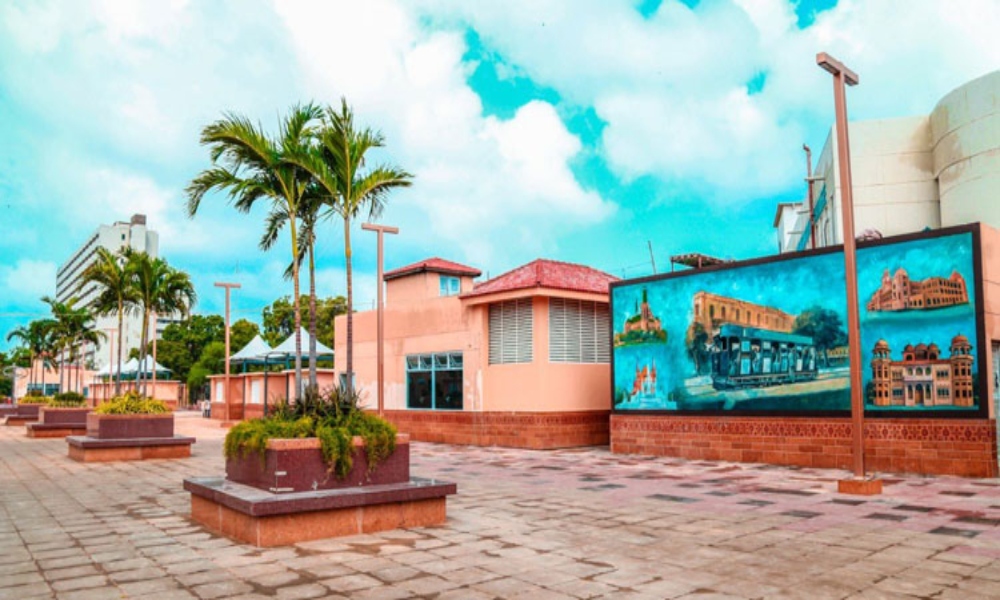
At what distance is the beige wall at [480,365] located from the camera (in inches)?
690

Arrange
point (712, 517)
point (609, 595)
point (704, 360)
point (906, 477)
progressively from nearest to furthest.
→ point (609, 595)
point (712, 517)
point (906, 477)
point (704, 360)

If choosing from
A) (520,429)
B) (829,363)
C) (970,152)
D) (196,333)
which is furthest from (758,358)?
(196,333)

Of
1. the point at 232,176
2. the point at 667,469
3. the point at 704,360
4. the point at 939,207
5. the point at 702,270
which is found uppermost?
the point at 939,207

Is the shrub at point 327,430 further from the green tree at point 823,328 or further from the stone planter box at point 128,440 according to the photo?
the stone planter box at point 128,440

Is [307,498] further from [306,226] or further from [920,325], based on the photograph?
[920,325]

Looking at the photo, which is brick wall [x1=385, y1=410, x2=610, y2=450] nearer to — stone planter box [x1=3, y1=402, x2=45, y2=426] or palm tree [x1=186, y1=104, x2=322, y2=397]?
palm tree [x1=186, y1=104, x2=322, y2=397]

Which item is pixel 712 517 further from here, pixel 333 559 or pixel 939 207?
pixel 939 207

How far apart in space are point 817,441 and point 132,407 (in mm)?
13737

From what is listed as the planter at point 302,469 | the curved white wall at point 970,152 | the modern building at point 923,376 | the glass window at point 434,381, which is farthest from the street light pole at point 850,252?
the curved white wall at point 970,152

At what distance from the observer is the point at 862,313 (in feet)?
40.5

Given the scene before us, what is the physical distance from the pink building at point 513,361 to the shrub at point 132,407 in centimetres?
661

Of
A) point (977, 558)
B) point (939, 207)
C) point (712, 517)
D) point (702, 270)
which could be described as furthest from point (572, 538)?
point (939, 207)

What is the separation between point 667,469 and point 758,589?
7850mm

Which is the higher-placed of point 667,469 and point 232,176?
point 232,176
